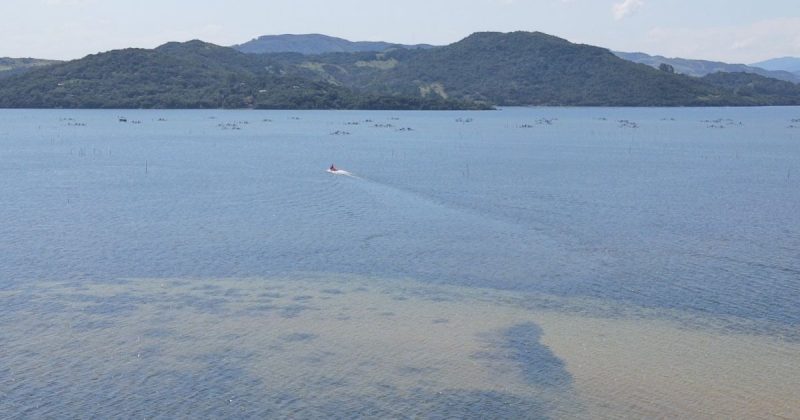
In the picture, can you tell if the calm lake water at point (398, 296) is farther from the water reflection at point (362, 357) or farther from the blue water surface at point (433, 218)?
the blue water surface at point (433, 218)

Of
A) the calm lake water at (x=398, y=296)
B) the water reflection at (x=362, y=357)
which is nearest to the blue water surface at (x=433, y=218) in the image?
the calm lake water at (x=398, y=296)

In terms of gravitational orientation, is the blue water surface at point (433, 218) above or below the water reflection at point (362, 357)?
below

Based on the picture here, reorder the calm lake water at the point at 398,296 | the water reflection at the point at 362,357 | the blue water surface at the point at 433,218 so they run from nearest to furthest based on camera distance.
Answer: the water reflection at the point at 362,357
the calm lake water at the point at 398,296
the blue water surface at the point at 433,218

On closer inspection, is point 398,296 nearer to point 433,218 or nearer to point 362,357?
point 362,357

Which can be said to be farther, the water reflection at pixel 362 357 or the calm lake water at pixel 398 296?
the calm lake water at pixel 398 296

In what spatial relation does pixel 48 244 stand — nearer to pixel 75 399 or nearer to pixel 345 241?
pixel 345 241

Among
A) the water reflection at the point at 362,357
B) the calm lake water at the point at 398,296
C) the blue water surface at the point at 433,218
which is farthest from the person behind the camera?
the blue water surface at the point at 433,218

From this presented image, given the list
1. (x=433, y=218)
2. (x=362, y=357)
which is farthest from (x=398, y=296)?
(x=433, y=218)

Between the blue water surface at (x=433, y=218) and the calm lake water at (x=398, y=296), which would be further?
the blue water surface at (x=433, y=218)

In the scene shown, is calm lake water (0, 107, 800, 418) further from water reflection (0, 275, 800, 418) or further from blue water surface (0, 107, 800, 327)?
blue water surface (0, 107, 800, 327)
